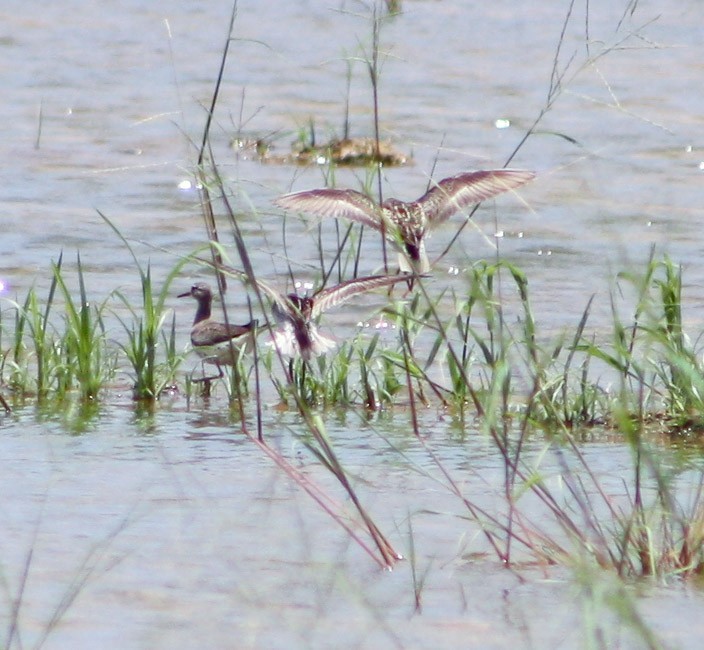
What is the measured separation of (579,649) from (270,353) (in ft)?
8.68

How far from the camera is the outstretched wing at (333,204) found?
19.0 feet

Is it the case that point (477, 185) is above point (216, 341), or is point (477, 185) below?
above

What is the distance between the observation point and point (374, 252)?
8820 mm

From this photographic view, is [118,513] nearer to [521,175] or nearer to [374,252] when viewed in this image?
[521,175]

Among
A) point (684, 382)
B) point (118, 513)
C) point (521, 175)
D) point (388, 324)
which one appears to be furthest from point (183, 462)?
point (388, 324)

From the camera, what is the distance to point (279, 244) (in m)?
8.78

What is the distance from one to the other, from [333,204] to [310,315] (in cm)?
86

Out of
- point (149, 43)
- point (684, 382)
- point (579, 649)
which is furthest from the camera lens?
point (149, 43)

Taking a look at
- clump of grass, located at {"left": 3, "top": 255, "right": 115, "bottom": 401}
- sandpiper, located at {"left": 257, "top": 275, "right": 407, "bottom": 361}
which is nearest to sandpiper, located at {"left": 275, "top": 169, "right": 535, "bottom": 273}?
sandpiper, located at {"left": 257, "top": 275, "right": 407, "bottom": 361}

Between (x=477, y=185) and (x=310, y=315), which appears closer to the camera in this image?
(x=310, y=315)

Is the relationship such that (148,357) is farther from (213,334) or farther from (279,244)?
(279,244)

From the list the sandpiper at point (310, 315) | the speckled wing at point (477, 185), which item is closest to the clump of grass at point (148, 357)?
the sandpiper at point (310, 315)

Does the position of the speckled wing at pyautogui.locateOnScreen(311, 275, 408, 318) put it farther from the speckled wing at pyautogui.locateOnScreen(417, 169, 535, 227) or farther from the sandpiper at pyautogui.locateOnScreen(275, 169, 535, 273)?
the speckled wing at pyautogui.locateOnScreen(417, 169, 535, 227)

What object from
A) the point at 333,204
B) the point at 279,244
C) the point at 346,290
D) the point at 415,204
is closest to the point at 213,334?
the point at 333,204
